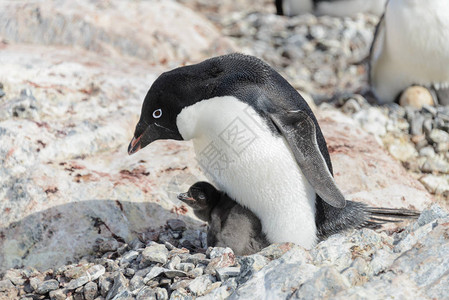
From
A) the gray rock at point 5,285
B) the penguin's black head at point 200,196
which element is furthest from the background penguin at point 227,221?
the gray rock at point 5,285

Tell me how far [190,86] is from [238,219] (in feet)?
2.11

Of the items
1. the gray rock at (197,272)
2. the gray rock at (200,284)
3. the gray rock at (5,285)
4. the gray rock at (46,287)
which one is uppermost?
the gray rock at (200,284)

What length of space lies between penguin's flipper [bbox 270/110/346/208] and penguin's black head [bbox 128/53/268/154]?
0.25m

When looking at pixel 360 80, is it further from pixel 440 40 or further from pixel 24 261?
pixel 24 261

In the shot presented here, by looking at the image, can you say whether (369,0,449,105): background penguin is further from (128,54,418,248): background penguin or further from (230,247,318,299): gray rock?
(230,247,318,299): gray rock

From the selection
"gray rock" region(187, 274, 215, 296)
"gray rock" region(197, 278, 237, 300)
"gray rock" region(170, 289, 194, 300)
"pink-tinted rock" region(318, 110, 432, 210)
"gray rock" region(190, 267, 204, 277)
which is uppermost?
"gray rock" region(197, 278, 237, 300)

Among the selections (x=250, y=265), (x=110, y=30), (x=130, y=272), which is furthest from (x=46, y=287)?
(x=110, y=30)

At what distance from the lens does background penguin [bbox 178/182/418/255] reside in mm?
3203

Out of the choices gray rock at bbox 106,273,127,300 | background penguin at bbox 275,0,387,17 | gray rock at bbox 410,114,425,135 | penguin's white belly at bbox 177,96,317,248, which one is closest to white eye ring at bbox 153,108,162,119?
penguin's white belly at bbox 177,96,317,248

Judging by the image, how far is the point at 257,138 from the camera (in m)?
3.06

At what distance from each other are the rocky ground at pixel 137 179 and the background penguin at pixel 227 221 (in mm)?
235

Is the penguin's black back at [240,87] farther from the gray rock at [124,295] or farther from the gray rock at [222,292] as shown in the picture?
the gray rock at [124,295]

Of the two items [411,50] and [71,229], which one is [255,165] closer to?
[71,229]

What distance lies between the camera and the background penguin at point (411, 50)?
5.62 meters
